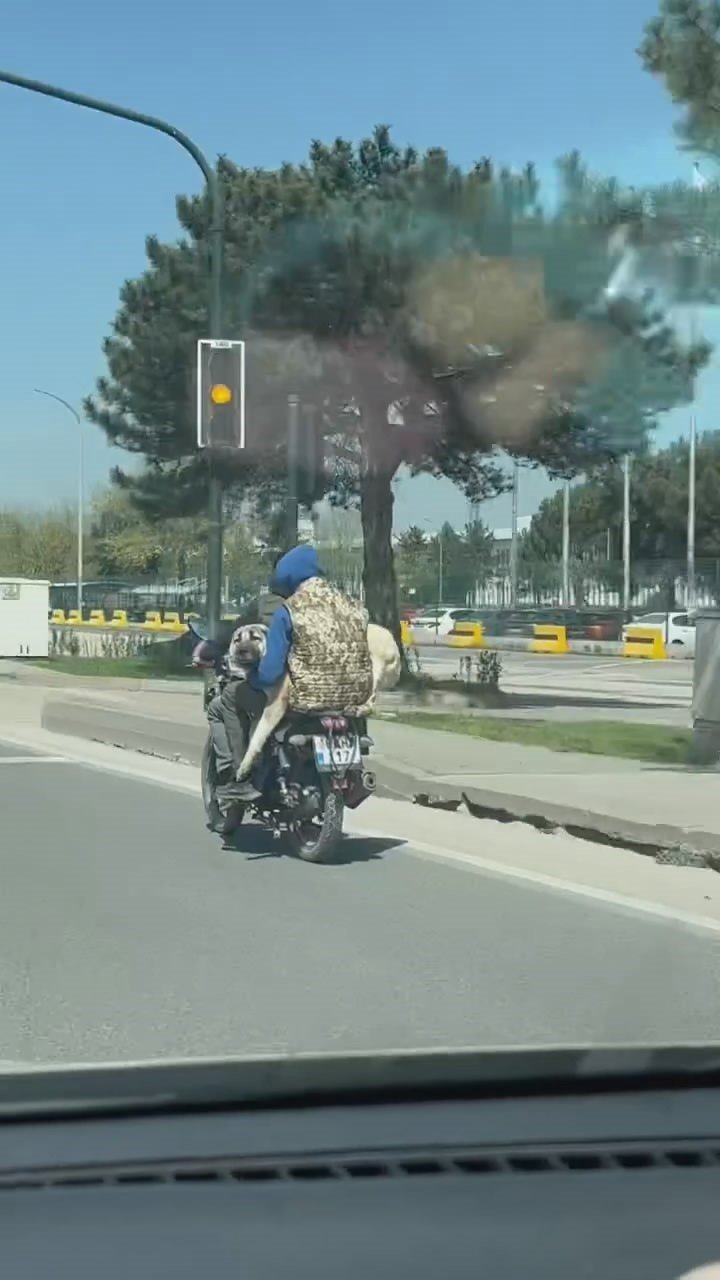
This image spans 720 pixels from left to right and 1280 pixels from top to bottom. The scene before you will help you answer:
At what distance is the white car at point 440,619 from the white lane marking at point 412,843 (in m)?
44.7

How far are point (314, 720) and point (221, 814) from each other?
4.68 ft

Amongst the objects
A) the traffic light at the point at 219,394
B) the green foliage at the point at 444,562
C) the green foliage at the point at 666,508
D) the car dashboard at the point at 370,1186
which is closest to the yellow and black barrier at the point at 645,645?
the green foliage at the point at 444,562

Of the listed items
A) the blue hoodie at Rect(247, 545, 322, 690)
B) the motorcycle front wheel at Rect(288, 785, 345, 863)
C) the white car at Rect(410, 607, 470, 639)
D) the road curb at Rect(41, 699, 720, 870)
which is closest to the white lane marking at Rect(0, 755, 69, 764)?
the road curb at Rect(41, 699, 720, 870)

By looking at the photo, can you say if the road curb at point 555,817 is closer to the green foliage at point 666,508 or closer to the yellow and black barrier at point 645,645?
the yellow and black barrier at point 645,645

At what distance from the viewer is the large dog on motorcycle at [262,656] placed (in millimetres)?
10211

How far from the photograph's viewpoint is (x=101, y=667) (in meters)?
36.1

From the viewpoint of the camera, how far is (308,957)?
7535 millimetres

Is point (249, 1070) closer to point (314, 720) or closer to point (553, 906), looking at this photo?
point (553, 906)


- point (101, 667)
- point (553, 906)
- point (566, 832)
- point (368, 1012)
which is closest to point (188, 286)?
point (101, 667)

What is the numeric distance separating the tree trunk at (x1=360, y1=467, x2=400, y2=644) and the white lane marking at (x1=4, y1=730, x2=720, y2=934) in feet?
37.7

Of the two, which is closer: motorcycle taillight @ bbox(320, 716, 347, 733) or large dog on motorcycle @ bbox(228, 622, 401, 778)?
motorcycle taillight @ bbox(320, 716, 347, 733)

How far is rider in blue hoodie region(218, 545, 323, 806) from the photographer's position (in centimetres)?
1009

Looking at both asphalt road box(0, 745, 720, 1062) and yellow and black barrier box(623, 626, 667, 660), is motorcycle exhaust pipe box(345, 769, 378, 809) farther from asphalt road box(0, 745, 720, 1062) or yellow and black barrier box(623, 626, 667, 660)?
yellow and black barrier box(623, 626, 667, 660)

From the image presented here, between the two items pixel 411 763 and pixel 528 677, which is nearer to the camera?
pixel 411 763
